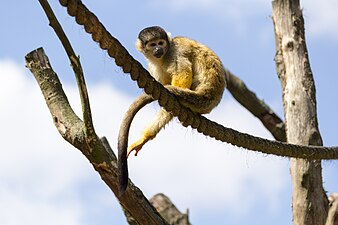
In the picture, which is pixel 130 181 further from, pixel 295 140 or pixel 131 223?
pixel 295 140

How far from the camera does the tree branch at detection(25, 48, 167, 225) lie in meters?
5.24

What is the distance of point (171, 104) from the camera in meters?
5.05

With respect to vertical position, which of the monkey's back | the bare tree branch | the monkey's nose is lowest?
the bare tree branch

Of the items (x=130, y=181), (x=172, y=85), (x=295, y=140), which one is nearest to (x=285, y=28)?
(x=295, y=140)

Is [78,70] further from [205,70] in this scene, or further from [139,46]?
[139,46]

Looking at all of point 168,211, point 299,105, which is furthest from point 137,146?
point 299,105

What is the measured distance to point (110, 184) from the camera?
17.5ft

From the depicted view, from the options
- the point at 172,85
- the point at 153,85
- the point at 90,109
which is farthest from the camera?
the point at 172,85

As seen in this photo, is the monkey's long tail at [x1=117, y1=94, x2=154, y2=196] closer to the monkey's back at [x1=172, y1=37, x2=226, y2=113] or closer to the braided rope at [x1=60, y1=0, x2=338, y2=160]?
the braided rope at [x1=60, y1=0, x2=338, y2=160]

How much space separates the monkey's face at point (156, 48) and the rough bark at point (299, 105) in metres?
1.68

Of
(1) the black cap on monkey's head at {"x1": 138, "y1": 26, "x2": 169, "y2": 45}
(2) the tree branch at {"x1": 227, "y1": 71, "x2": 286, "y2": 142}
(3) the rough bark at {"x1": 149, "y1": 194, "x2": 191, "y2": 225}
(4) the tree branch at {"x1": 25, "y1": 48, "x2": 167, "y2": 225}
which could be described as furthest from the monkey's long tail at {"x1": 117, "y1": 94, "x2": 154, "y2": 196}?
(2) the tree branch at {"x1": 227, "y1": 71, "x2": 286, "y2": 142}

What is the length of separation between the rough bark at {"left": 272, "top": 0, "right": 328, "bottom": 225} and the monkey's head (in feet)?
5.48

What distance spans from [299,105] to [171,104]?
2.27 meters

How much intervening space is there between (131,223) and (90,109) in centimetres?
137
